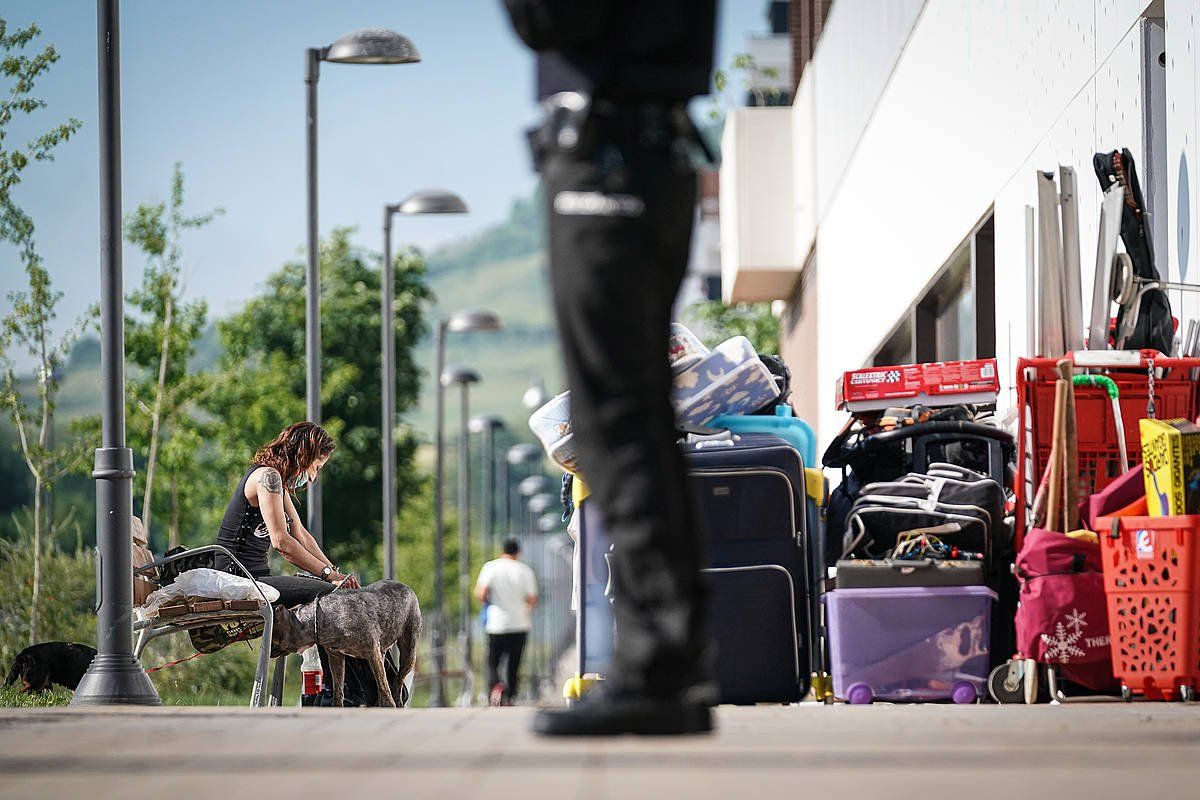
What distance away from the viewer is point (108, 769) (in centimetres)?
344

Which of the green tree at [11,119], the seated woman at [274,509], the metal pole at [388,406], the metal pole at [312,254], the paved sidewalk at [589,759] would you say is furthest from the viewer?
the metal pole at [388,406]

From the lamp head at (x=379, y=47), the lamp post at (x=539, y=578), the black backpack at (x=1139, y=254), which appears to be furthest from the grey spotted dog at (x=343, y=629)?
the lamp post at (x=539, y=578)

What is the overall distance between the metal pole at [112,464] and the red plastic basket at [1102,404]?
4457 millimetres

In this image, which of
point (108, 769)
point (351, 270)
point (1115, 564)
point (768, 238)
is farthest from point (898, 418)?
point (351, 270)

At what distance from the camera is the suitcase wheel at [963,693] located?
287 inches

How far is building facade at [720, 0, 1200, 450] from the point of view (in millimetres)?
9211

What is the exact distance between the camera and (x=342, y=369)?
44.1 m

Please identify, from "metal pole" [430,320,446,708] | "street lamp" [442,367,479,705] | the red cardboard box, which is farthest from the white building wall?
"street lamp" [442,367,479,705]

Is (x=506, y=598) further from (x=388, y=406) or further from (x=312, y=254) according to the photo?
(x=312, y=254)

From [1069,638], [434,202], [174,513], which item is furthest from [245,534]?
[174,513]

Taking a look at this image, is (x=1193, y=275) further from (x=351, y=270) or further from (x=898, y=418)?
(x=351, y=270)

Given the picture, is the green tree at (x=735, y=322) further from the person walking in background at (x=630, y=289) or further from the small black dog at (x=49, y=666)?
the person walking in background at (x=630, y=289)

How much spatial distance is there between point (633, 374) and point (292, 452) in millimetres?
6705

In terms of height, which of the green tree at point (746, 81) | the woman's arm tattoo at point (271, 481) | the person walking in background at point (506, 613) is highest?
the green tree at point (746, 81)
